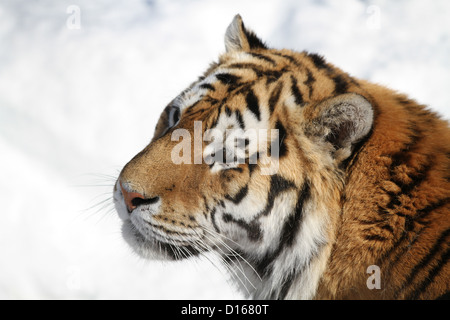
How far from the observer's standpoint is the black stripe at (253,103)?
172 cm

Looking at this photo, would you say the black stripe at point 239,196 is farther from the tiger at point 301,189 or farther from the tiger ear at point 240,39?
the tiger ear at point 240,39

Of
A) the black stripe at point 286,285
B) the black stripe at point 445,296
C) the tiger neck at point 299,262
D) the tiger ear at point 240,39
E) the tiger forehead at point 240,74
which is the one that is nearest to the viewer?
the black stripe at point 445,296

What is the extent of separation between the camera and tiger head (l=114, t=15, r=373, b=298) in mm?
1604

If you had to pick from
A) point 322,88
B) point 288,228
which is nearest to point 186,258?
point 288,228

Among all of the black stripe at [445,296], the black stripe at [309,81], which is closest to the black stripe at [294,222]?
the black stripe at [309,81]

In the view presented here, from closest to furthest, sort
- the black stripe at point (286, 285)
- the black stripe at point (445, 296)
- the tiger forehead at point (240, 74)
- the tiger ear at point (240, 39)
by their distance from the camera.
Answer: the black stripe at point (445, 296) < the black stripe at point (286, 285) < the tiger forehead at point (240, 74) < the tiger ear at point (240, 39)

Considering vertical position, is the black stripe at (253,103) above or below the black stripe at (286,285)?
above

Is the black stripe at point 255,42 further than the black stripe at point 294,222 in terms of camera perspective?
Yes

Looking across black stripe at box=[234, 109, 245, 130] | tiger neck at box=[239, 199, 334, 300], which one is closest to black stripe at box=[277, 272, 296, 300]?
tiger neck at box=[239, 199, 334, 300]

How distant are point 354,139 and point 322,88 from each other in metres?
0.32

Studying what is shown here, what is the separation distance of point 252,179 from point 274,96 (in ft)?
1.21

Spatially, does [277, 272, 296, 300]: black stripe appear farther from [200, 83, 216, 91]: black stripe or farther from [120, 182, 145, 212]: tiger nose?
[200, 83, 216, 91]: black stripe

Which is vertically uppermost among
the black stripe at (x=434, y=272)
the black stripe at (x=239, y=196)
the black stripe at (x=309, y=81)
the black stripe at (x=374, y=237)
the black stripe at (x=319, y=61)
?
the black stripe at (x=319, y=61)

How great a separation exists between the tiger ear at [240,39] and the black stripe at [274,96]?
548mm
